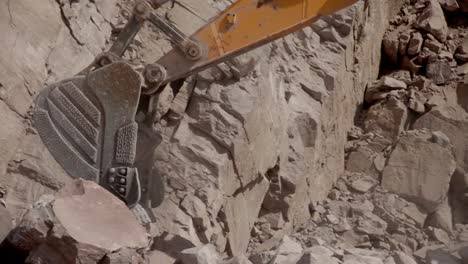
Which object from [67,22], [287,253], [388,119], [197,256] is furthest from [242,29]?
[388,119]

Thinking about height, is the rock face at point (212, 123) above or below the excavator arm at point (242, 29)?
Answer: below

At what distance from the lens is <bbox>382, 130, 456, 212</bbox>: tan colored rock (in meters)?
7.06

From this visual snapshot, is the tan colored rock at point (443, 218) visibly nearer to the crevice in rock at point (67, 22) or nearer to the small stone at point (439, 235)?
the small stone at point (439, 235)

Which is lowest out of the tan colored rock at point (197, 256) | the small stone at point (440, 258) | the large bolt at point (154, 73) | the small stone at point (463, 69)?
the tan colored rock at point (197, 256)

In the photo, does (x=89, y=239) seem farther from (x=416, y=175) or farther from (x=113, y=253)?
(x=416, y=175)

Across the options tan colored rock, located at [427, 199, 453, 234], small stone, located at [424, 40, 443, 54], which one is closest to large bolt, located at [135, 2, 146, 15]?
tan colored rock, located at [427, 199, 453, 234]

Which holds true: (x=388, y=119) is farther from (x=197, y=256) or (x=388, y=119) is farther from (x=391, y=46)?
(x=197, y=256)

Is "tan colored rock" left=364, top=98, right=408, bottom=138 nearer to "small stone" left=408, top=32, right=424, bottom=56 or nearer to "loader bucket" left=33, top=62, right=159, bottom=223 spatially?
"small stone" left=408, top=32, right=424, bottom=56

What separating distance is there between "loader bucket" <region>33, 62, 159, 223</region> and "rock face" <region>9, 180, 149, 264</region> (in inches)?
30.6

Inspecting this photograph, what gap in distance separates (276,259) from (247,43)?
4.98 feet

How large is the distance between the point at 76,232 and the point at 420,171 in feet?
13.2

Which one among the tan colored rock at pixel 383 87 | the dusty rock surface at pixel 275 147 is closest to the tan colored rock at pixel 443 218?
the dusty rock surface at pixel 275 147

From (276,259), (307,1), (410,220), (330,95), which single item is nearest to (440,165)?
(410,220)

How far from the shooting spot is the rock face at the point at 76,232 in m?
4.01
